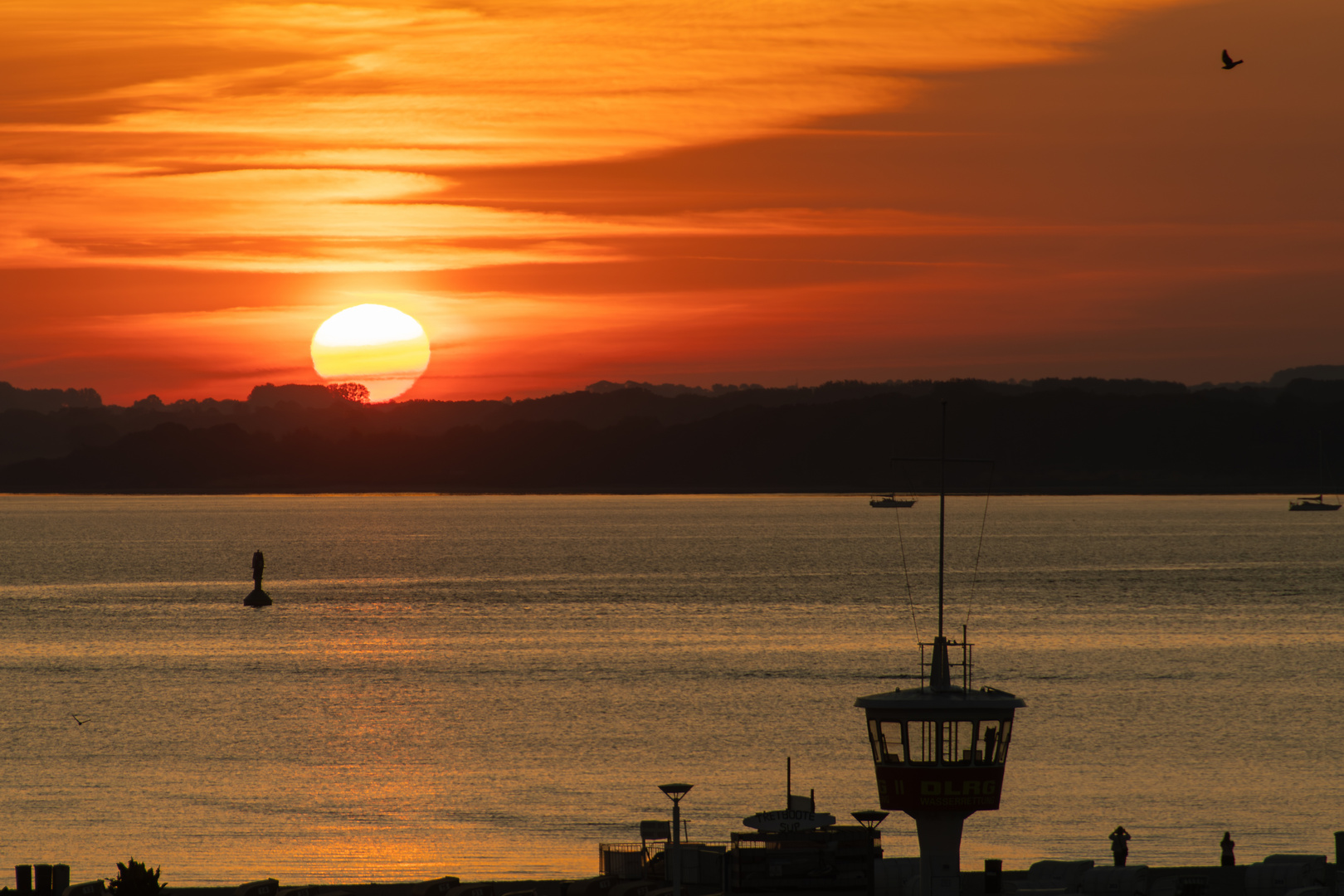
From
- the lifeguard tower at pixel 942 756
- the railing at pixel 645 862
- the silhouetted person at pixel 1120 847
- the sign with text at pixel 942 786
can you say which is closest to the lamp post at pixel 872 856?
the lifeguard tower at pixel 942 756

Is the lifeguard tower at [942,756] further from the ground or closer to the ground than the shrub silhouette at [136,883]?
further from the ground

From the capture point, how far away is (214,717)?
90.6 m

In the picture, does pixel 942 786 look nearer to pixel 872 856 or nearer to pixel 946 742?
pixel 946 742

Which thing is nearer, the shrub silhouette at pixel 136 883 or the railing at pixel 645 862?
the shrub silhouette at pixel 136 883

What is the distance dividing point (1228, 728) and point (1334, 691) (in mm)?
18435

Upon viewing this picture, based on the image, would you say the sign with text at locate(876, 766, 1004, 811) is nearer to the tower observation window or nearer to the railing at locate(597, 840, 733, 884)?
the tower observation window

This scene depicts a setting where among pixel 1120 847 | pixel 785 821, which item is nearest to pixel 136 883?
pixel 785 821

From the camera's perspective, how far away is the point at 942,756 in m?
34.5

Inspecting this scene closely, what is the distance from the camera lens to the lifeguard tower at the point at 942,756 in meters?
34.4

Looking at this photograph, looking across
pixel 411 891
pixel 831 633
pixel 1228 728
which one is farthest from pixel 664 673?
pixel 411 891

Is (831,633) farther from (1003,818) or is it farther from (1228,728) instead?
(1003,818)

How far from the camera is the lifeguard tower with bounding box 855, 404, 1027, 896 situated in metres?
34.4

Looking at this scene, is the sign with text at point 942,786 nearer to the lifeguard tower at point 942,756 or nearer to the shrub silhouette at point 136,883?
the lifeguard tower at point 942,756

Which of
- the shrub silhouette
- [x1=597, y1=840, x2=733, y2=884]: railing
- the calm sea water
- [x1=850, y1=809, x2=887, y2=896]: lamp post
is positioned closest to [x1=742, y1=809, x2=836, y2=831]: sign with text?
[x1=597, y1=840, x2=733, y2=884]: railing
